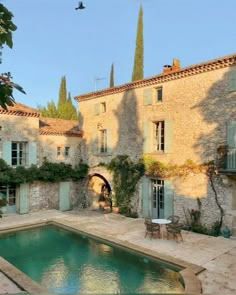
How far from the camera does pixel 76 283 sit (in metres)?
8.09

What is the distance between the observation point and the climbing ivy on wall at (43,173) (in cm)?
1545

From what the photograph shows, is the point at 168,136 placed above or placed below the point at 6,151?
above

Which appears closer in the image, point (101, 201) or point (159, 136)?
point (159, 136)

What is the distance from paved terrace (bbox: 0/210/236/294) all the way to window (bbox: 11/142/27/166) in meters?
3.07

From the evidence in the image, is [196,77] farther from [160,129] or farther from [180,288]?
[180,288]

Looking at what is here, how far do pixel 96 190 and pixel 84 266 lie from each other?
10.2 metres

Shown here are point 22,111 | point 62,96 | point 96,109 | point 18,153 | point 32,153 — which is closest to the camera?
point 22,111

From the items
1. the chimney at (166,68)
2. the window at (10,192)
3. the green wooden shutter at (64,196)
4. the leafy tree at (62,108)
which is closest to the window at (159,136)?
the chimney at (166,68)

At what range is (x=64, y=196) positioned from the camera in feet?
60.6

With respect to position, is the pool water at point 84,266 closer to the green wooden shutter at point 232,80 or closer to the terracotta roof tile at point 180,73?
the green wooden shutter at point 232,80

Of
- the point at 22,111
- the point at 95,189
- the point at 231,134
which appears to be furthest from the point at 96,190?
the point at 231,134

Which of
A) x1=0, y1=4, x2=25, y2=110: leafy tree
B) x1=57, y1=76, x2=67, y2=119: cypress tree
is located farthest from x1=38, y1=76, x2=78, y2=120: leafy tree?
x1=0, y1=4, x2=25, y2=110: leafy tree

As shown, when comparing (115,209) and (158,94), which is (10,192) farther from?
(158,94)

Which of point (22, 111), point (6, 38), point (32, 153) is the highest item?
point (22, 111)
